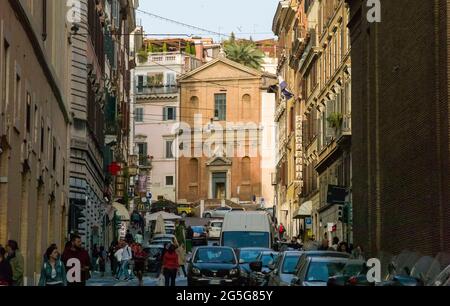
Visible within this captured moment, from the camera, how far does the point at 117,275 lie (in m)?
49.4

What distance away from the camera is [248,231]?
2037 inches

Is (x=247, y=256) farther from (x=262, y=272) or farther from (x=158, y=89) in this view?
(x=158, y=89)

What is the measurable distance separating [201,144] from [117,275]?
8503 cm

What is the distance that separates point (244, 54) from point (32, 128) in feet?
349

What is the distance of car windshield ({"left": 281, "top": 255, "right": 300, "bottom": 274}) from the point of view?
28.2m

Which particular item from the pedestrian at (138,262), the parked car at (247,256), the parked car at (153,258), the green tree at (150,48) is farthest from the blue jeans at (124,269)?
the green tree at (150,48)

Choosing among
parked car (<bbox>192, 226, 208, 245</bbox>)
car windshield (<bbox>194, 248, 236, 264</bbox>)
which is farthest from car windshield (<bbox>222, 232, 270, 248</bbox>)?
parked car (<bbox>192, 226, 208, 245</bbox>)

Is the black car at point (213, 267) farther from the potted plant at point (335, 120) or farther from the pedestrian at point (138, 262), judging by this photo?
the potted plant at point (335, 120)

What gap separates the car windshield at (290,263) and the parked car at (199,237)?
4842 cm

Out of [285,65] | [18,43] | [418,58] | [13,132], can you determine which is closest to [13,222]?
[13,132]

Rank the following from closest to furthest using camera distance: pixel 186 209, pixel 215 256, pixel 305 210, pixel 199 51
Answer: pixel 215 256 → pixel 305 210 → pixel 186 209 → pixel 199 51

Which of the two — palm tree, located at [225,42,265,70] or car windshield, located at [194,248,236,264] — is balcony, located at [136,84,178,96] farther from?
car windshield, located at [194,248,236,264]

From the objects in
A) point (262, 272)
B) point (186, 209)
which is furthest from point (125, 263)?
point (186, 209)
